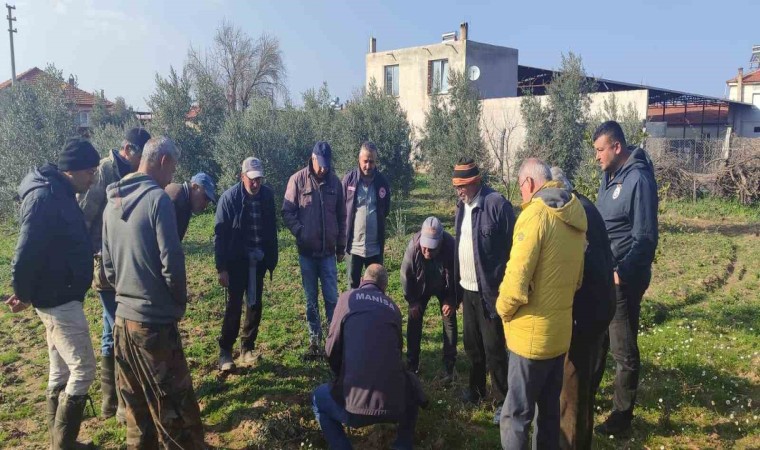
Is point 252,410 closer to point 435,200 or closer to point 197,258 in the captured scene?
point 197,258

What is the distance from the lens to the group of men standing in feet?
9.39

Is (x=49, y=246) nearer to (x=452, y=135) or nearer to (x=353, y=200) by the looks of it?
(x=353, y=200)

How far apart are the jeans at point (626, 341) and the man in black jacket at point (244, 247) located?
3010mm

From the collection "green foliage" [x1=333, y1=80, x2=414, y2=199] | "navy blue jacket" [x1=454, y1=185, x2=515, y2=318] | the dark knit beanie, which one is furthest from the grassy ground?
"green foliage" [x1=333, y1=80, x2=414, y2=199]

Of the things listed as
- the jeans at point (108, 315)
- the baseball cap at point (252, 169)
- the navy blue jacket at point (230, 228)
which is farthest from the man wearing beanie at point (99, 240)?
the baseball cap at point (252, 169)

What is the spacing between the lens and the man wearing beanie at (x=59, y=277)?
332cm

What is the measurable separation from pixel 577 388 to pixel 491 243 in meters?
1.15

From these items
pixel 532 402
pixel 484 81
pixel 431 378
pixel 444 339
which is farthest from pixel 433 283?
pixel 484 81

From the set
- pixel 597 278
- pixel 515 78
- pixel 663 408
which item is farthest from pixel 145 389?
pixel 515 78

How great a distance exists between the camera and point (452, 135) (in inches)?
547

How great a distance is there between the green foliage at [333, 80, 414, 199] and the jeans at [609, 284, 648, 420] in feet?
34.4

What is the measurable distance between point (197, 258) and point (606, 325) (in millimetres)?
7880

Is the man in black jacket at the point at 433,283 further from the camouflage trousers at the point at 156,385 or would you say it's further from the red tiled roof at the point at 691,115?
the red tiled roof at the point at 691,115

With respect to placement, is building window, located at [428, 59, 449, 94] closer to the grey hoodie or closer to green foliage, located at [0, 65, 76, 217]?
green foliage, located at [0, 65, 76, 217]
